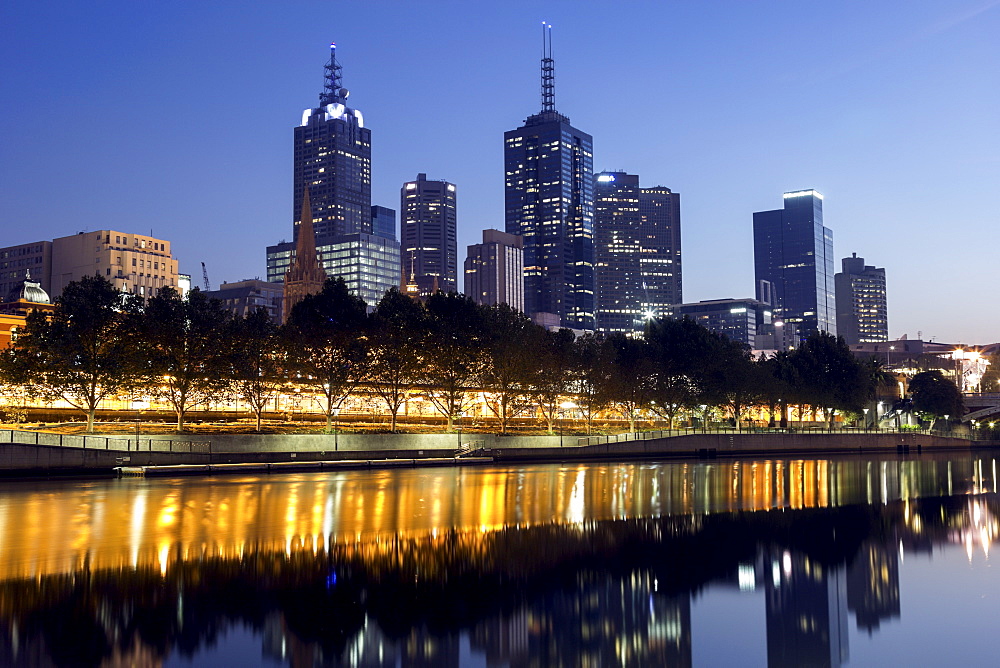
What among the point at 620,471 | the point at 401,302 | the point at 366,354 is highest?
the point at 401,302

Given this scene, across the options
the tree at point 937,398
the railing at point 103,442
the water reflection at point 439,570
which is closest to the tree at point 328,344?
the railing at point 103,442

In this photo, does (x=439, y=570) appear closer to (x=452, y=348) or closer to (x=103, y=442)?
(x=103, y=442)

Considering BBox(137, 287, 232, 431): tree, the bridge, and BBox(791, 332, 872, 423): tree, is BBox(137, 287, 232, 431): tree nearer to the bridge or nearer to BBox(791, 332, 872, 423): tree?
BBox(791, 332, 872, 423): tree

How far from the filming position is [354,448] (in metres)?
82.3

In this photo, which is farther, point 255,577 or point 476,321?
point 476,321

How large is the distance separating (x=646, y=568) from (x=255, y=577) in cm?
1043

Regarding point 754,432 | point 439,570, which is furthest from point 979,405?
point 439,570

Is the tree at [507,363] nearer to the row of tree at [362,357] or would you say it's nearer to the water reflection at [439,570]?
the row of tree at [362,357]

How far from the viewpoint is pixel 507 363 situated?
334ft

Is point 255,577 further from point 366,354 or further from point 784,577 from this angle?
point 366,354

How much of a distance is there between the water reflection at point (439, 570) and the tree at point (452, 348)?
48619 mm

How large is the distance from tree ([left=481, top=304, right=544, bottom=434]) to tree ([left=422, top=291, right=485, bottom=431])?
4.78 feet

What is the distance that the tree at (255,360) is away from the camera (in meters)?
85.1

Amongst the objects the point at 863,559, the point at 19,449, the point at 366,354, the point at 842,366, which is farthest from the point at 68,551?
the point at 842,366
